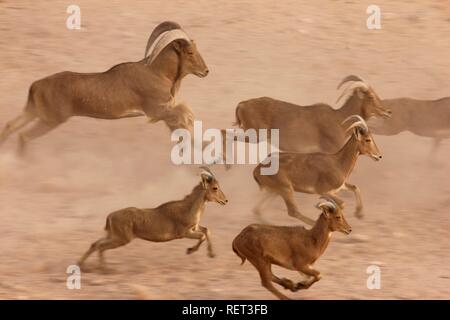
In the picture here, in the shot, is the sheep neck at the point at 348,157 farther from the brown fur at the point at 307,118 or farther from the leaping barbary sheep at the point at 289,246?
the leaping barbary sheep at the point at 289,246

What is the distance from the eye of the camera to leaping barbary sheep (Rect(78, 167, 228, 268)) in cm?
1566

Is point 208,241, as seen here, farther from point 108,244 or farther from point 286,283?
point 286,283

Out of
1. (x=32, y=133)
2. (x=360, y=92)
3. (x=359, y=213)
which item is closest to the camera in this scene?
(x=359, y=213)

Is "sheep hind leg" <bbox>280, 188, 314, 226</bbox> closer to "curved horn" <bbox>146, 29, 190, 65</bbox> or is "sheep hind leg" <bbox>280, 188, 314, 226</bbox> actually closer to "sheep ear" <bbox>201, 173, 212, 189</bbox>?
"sheep ear" <bbox>201, 173, 212, 189</bbox>

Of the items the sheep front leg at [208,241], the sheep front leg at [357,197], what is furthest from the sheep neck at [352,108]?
the sheep front leg at [208,241]

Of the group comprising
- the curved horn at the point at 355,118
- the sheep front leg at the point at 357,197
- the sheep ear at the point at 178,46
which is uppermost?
the sheep ear at the point at 178,46

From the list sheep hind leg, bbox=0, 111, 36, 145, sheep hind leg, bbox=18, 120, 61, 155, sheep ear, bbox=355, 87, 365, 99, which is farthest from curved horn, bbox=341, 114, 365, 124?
sheep hind leg, bbox=0, 111, 36, 145

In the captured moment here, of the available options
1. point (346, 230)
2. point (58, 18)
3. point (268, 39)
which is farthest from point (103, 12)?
point (346, 230)

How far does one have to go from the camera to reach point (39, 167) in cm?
1827

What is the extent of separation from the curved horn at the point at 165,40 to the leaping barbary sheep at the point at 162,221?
2.46 metres

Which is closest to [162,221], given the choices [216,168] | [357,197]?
[357,197]

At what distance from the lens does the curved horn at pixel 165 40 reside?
1792 cm

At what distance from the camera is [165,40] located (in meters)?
18.0

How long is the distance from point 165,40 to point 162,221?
2806mm
